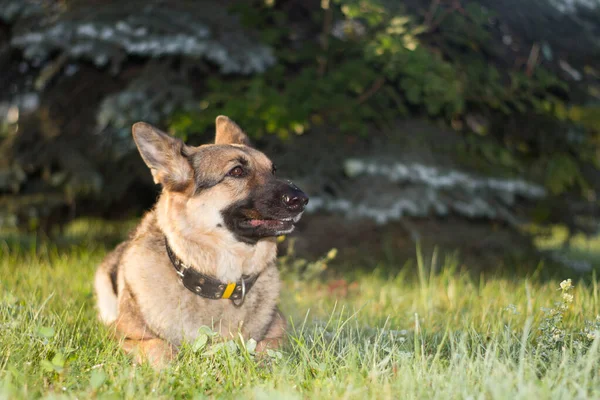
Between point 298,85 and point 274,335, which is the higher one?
point 298,85

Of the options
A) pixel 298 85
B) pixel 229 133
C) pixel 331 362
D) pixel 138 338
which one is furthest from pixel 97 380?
pixel 298 85

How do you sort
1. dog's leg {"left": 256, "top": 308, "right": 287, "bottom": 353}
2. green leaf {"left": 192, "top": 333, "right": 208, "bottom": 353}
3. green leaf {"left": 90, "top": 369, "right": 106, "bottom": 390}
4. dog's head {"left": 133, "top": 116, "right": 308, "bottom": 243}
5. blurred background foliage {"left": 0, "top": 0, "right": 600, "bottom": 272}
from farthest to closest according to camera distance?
blurred background foliage {"left": 0, "top": 0, "right": 600, "bottom": 272}
dog's head {"left": 133, "top": 116, "right": 308, "bottom": 243}
dog's leg {"left": 256, "top": 308, "right": 287, "bottom": 353}
green leaf {"left": 192, "top": 333, "right": 208, "bottom": 353}
green leaf {"left": 90, "top": 369, "right": 106, "bottom": 390}

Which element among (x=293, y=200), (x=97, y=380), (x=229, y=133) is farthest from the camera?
(x=229, y=133)

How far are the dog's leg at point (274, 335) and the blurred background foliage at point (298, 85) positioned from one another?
7.92ft

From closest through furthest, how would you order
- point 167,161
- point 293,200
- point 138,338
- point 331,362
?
1. point 331,362
2. point 138,338
3. point 293,200
4. point 167,161

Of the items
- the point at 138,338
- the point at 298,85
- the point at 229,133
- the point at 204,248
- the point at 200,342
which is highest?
the point at 229,133

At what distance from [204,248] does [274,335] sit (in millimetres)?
676

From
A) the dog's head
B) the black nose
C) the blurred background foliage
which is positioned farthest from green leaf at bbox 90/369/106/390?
the blurred background foliage

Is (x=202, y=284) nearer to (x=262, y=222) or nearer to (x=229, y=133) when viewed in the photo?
(x=262, y=222)

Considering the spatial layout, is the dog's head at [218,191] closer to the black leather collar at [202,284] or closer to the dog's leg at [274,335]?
Answer: the black leather collar at [202,284]

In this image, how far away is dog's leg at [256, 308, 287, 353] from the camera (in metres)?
3.29

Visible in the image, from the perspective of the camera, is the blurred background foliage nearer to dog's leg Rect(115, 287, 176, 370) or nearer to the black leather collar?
the black leather collar

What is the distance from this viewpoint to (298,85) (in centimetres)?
595

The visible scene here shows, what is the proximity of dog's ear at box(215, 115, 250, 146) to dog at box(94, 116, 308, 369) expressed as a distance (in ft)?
1.79
